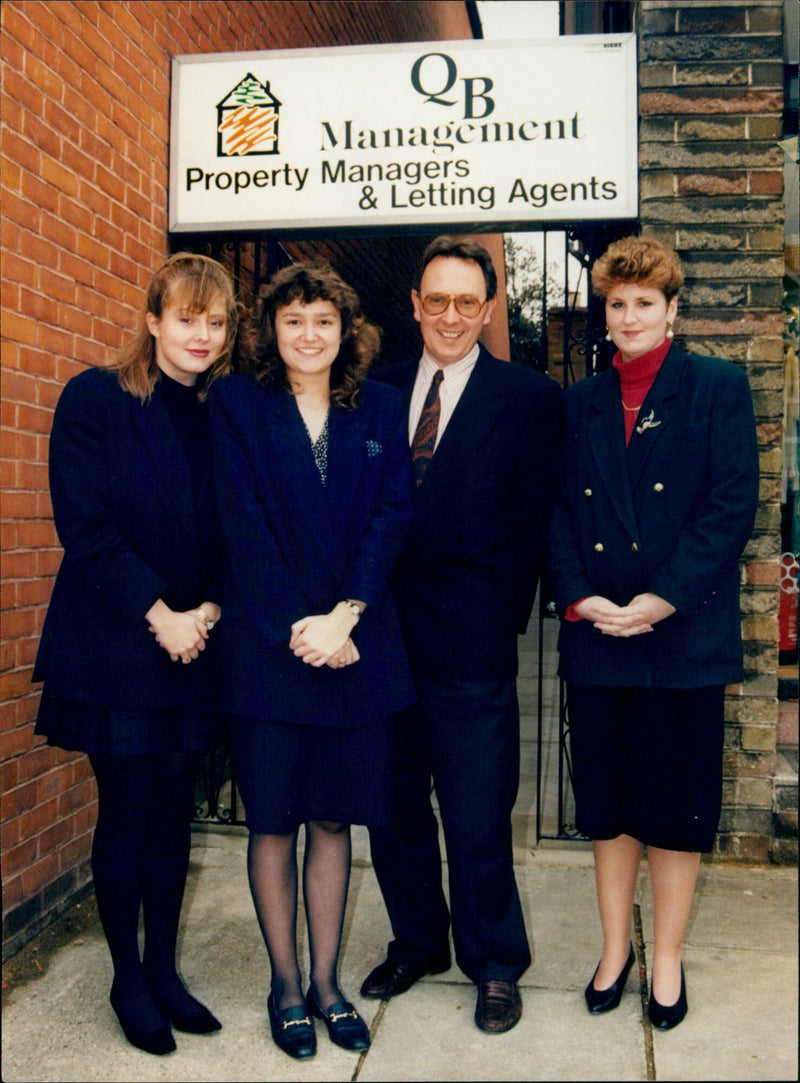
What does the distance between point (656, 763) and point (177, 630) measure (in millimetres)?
1268

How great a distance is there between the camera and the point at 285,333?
251 centimetres

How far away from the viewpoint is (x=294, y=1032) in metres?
2.49

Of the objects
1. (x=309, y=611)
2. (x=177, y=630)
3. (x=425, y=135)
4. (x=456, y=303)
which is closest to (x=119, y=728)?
(x=177, y=630)

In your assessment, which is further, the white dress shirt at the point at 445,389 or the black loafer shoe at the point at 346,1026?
the white dress shirt at the point at 445,389

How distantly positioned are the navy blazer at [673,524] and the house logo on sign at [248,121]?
2019 mm

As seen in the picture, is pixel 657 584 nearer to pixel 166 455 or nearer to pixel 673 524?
pixel 673 524

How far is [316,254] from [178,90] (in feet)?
7.22

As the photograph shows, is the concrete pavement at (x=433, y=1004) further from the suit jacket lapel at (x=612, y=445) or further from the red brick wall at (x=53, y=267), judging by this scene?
the suit jacket lapel at (x=612, y=445)

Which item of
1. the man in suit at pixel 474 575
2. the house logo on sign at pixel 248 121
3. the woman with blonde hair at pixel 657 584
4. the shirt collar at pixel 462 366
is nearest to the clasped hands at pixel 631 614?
the woman with blonde hair at pixel 657 584

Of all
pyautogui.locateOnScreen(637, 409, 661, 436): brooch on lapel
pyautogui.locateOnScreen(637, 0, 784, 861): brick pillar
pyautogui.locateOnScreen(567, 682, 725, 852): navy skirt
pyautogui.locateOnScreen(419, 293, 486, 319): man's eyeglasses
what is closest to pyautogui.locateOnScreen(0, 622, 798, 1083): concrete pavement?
pyautogui.locateOnScreen(567, 682, 725, 852): navy skirt

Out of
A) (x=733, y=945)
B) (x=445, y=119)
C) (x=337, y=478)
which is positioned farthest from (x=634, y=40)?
(x=733, y=945)

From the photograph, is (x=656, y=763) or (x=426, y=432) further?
(x=426, y=432)

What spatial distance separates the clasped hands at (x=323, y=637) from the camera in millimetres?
2383

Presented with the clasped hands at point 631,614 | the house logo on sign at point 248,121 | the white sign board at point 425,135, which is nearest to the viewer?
the clasped hands at point 631,614
